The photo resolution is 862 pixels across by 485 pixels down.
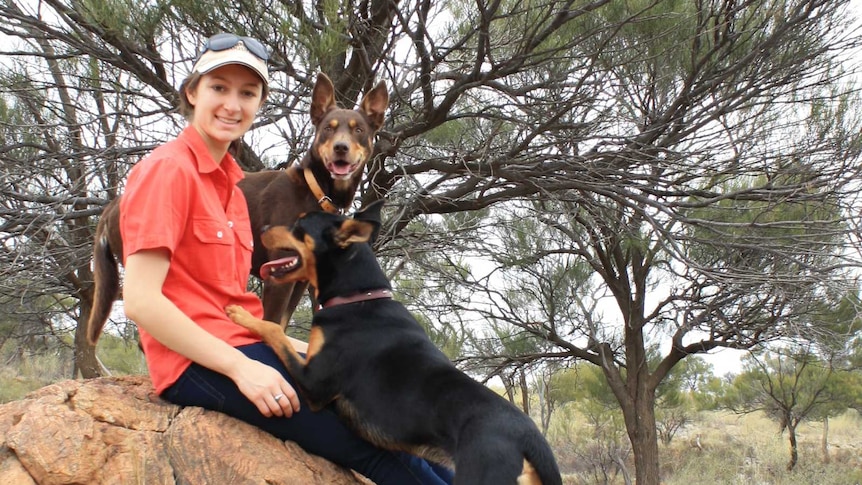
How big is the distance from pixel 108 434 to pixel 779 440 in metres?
18.5

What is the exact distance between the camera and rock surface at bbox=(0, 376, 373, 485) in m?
2.13

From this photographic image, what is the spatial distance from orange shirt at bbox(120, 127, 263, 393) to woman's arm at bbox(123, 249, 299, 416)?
64 mm

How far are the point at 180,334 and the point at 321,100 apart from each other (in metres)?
2.40

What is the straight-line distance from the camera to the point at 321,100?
4.22 metres

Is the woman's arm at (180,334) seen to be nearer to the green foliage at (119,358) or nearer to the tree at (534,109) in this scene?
the tree at (534,109)

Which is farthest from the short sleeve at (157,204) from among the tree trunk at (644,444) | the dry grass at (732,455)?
the dry grass at (732,455)

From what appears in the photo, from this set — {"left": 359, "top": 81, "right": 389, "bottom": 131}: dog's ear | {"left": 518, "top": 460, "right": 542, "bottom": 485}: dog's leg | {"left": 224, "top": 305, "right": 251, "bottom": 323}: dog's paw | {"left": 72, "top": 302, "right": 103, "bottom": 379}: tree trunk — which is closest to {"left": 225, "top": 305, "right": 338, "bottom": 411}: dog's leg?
{"left": 224, "top": 305, "right": 251, "bottom": 323}: dog's paw

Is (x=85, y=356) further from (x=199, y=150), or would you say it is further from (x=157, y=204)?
(x=157, y=204)

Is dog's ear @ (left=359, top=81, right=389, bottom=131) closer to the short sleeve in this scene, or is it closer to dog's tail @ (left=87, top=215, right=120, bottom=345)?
dog's tail @ (left=87, top=215, right=120, bottom=345)

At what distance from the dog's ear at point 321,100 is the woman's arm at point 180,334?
2264mm

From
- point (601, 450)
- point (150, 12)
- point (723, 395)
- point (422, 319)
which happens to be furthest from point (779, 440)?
point (150, 12)

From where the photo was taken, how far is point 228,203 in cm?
255

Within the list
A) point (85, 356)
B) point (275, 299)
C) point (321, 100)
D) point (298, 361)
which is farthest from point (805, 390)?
point (298, 361)

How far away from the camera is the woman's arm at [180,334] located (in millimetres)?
2072
